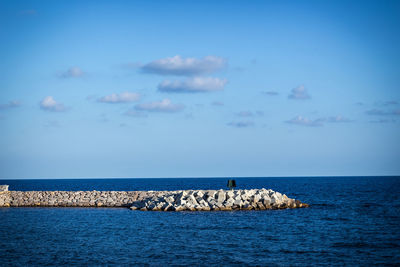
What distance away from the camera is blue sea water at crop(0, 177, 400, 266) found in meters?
19.4

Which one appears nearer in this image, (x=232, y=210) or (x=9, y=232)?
(x=9, y=232)

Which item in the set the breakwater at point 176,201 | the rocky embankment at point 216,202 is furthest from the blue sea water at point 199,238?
the breakwater at point 176,201

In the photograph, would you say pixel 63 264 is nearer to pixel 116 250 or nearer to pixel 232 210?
pixel 116 250

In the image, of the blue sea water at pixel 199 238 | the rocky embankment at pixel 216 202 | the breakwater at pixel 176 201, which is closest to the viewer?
the blue sea water at pixel 199 238

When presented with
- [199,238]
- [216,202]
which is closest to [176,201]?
[216,202]

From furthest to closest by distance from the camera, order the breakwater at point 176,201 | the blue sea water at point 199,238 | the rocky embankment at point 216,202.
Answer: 1. the breakwater at point 176,201
2. the rocky embankment at point 216,202
3. the blue sea water at point 199,238

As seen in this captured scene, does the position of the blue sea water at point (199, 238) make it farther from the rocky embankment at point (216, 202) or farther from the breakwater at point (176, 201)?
the breakwater at point (176, 201)

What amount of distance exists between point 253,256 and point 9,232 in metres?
16.0

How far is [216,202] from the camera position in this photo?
39812 millimetres

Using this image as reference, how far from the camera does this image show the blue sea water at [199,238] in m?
19.4

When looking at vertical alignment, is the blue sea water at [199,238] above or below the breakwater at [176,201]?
below

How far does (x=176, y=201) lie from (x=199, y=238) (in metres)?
16.2

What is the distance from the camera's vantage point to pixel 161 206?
131 ft

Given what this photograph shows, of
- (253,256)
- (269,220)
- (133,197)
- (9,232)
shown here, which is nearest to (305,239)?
(253,256)
